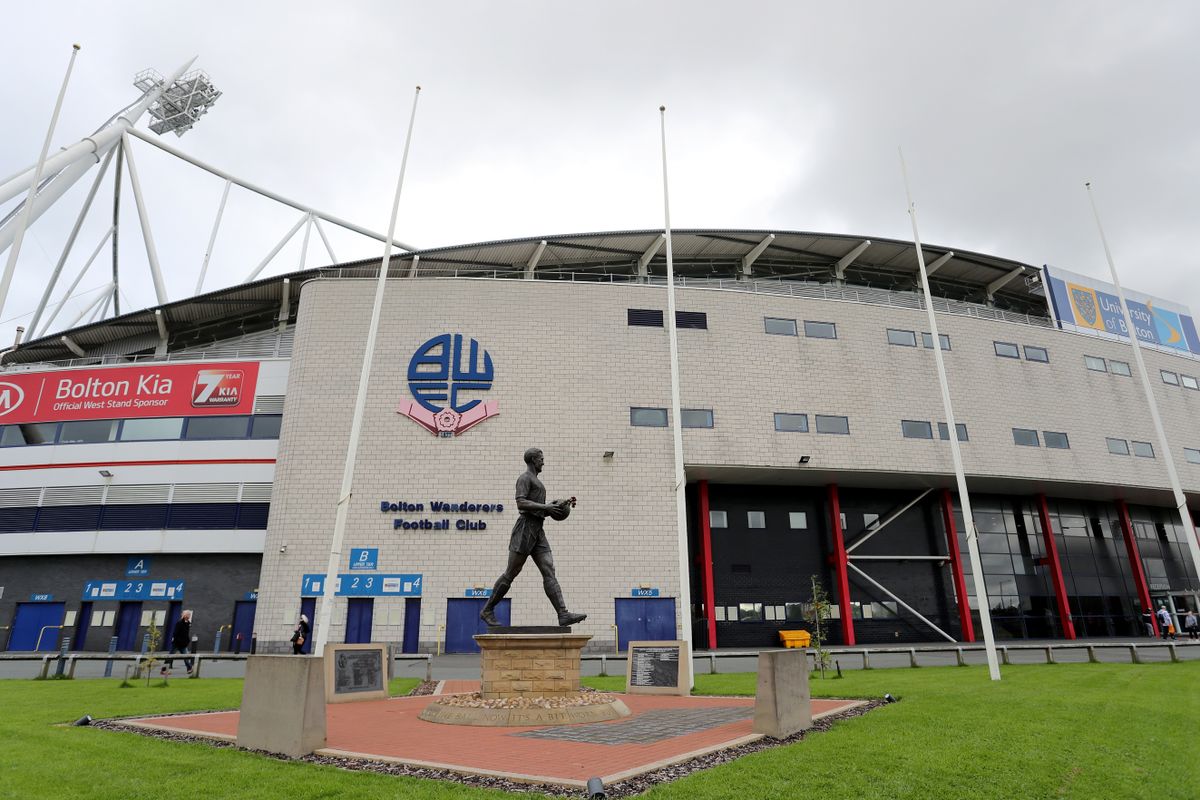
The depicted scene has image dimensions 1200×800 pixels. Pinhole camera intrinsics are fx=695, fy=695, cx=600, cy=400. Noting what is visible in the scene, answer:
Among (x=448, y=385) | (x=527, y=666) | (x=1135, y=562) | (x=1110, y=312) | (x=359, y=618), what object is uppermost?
(x=1110, y=312)

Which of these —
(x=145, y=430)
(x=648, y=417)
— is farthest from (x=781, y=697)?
(x=145, y=430)

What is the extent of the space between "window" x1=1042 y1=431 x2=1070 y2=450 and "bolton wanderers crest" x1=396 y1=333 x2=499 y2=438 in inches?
1124

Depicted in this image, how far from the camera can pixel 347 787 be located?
6.68 metres

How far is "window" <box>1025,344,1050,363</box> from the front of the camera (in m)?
38.5

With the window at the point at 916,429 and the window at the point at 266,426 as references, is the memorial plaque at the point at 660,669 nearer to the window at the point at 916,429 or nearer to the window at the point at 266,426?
the window at the point at 916,429

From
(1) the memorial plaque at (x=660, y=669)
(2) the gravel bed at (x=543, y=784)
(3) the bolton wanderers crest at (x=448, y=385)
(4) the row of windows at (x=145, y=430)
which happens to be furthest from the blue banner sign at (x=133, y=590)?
(1) the memorial plaque at (x=660, y=669)

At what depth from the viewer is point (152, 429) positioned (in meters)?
34.2

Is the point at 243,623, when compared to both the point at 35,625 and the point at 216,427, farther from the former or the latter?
the point at 35,625

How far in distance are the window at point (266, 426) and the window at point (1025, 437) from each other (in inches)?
1454

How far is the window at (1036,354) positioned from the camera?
3847 cm

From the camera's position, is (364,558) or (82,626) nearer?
(364,558)

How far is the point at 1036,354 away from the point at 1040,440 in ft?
17.9

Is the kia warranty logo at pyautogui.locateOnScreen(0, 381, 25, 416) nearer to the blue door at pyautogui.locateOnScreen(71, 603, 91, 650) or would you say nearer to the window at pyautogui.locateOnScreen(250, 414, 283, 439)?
the blue door at pyautogui.locateOnScreen(71, 603, 91, 650)

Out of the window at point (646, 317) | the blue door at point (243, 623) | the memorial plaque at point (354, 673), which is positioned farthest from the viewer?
the window at point (646, 317)
